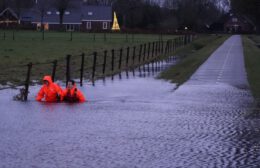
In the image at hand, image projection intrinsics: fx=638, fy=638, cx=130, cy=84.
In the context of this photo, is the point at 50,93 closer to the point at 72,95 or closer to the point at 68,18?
the point at 72,95

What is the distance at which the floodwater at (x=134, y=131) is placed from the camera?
30.0 ft

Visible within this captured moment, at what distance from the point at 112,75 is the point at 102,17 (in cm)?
11075

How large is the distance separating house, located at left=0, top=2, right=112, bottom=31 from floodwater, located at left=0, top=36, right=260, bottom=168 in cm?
10814

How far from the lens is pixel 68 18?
13288 centimetres

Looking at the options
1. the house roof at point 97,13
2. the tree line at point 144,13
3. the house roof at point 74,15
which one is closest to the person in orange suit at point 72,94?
the tree line at point 144,13

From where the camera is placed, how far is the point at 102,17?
449 feet

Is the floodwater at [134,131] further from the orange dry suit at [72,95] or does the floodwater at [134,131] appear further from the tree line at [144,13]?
the tree line at [144,13]

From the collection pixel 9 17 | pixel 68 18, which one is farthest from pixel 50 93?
pixel 68 18

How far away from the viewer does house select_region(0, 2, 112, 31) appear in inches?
5034

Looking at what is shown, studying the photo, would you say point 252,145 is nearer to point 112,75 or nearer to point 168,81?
point 168,81

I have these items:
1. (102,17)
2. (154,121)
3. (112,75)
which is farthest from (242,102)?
(102,17)

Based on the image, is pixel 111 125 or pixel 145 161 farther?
pixel 111 125

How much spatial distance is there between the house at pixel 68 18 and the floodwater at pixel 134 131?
4257 inches

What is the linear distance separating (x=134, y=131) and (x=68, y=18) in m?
123
